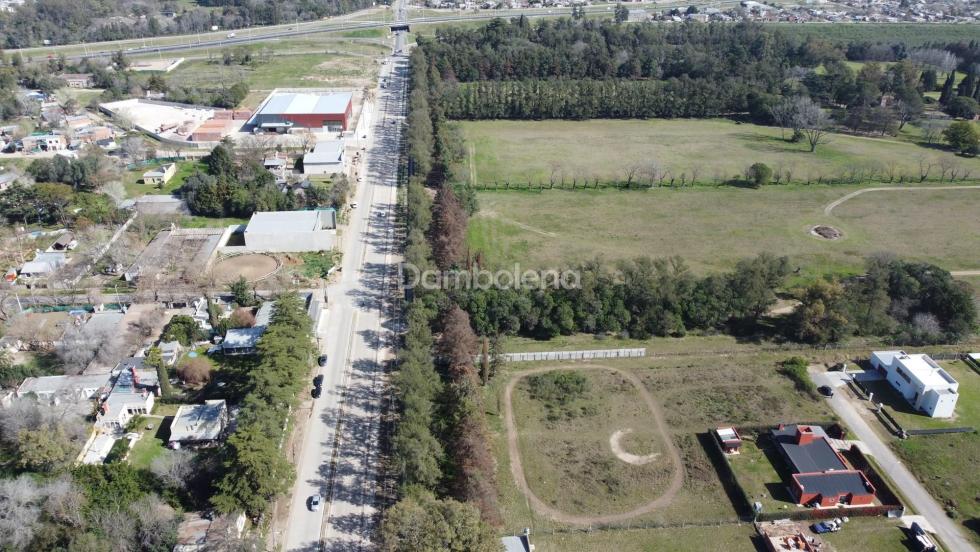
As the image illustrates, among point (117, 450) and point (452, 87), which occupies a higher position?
point (452, 87)

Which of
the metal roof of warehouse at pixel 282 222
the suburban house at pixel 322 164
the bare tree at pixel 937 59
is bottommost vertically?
the metal roof of warehouse at pixel 282 222

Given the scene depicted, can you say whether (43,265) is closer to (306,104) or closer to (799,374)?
(306,104)

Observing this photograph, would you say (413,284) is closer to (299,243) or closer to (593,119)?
(299,243)

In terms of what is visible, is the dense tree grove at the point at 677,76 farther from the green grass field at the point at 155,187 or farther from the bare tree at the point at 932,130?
the green grass field at the point at 155,187

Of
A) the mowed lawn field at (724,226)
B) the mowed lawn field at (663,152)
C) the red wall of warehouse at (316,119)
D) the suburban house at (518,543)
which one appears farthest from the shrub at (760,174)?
the suburban house at (518,543)

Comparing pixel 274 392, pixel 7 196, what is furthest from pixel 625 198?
pixel 7 196

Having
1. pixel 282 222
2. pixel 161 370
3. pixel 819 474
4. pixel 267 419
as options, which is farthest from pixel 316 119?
pixel 819 474

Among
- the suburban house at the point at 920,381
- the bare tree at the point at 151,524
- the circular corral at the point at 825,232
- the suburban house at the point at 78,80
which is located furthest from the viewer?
the suburban house at the point at 78,80
